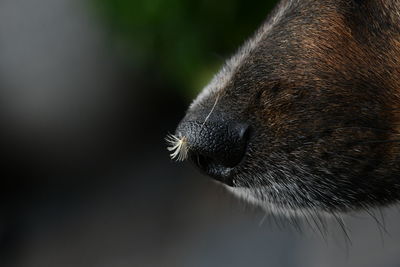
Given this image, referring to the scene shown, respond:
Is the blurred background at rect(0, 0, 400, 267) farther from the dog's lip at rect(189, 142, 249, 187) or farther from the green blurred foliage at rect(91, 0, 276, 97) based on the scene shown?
the dog's lip at rect(189, 142, 249, 187)

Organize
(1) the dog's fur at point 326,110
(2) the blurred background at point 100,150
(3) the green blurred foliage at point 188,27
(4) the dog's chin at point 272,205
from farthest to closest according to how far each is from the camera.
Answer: (2) the blurred background at point 100,150 → (3) the green blurred foliage at point 188,27 → (4) the dog's chin at point 272,205 → (1) the dog's fur at point 326,110

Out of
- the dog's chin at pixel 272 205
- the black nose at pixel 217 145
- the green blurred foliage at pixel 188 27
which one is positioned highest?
the black nose at pixel 217 145

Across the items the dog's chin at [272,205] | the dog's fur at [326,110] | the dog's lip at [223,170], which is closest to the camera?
the dog's fur at [326,110]

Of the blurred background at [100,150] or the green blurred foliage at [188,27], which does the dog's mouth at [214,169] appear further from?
the blurred background at [100,150]

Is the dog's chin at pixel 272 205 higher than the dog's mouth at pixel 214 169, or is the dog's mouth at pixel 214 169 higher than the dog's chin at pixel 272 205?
the dog's mouth at pixel 214 169

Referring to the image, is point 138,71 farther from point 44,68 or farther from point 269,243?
point 269,243

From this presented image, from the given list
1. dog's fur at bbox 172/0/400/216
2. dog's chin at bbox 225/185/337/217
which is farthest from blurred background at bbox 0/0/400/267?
dog's fur at bbox 172/0/400/216

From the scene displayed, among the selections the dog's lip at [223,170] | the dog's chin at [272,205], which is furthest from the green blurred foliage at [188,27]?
the dog's lip at [223,170]
